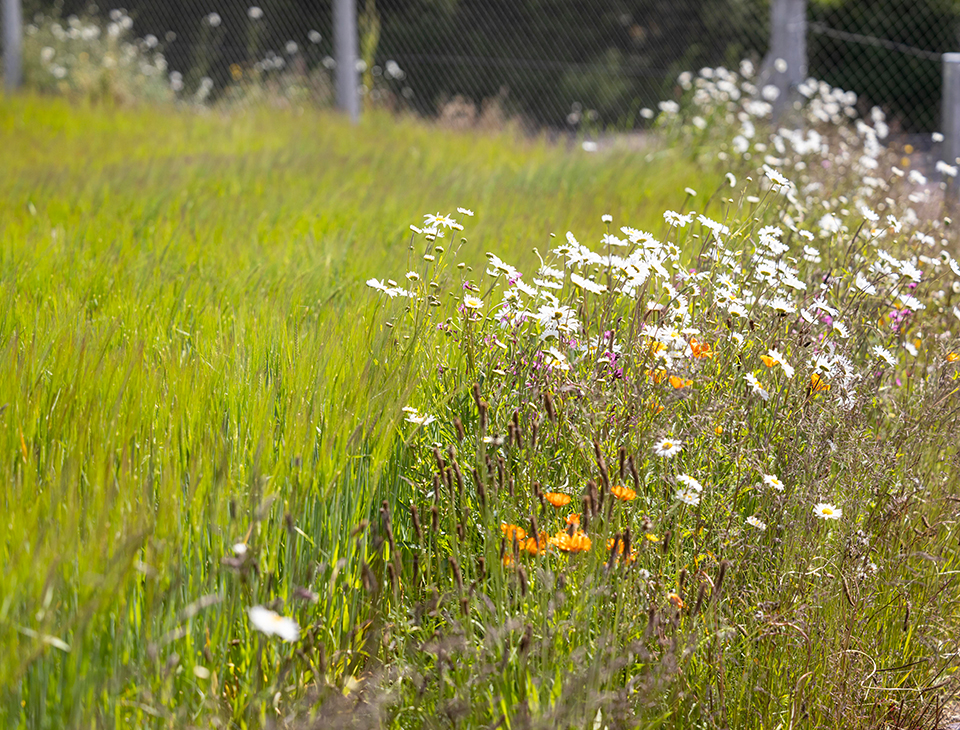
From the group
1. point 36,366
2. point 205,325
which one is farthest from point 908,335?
point 36,366

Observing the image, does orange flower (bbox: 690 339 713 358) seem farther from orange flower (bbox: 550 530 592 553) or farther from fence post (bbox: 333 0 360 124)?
fence post (bbox: 333 0 360 124)

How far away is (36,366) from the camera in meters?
1.86

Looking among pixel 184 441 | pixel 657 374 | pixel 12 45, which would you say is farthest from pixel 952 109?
pixel 12 45

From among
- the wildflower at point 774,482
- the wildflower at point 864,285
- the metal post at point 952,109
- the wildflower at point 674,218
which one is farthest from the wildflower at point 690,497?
the metal post at point 952,109

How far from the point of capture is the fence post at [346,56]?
25.6 ft

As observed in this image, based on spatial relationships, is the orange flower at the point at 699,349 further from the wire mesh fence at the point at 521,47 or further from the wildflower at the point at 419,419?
the wire mesh fence at the point at 521,47

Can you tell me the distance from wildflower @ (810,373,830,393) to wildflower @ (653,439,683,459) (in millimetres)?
396

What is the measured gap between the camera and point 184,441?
1.65 meters

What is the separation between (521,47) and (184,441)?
→ 11.3m

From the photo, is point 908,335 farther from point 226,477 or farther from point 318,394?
point 226,477

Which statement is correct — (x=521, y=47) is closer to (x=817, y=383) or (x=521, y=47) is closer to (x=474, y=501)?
(x=817, y=383)

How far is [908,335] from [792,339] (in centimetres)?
93

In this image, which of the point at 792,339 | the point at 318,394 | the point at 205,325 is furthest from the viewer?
the point at 205,325

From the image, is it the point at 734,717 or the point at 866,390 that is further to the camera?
the point at 866,390
